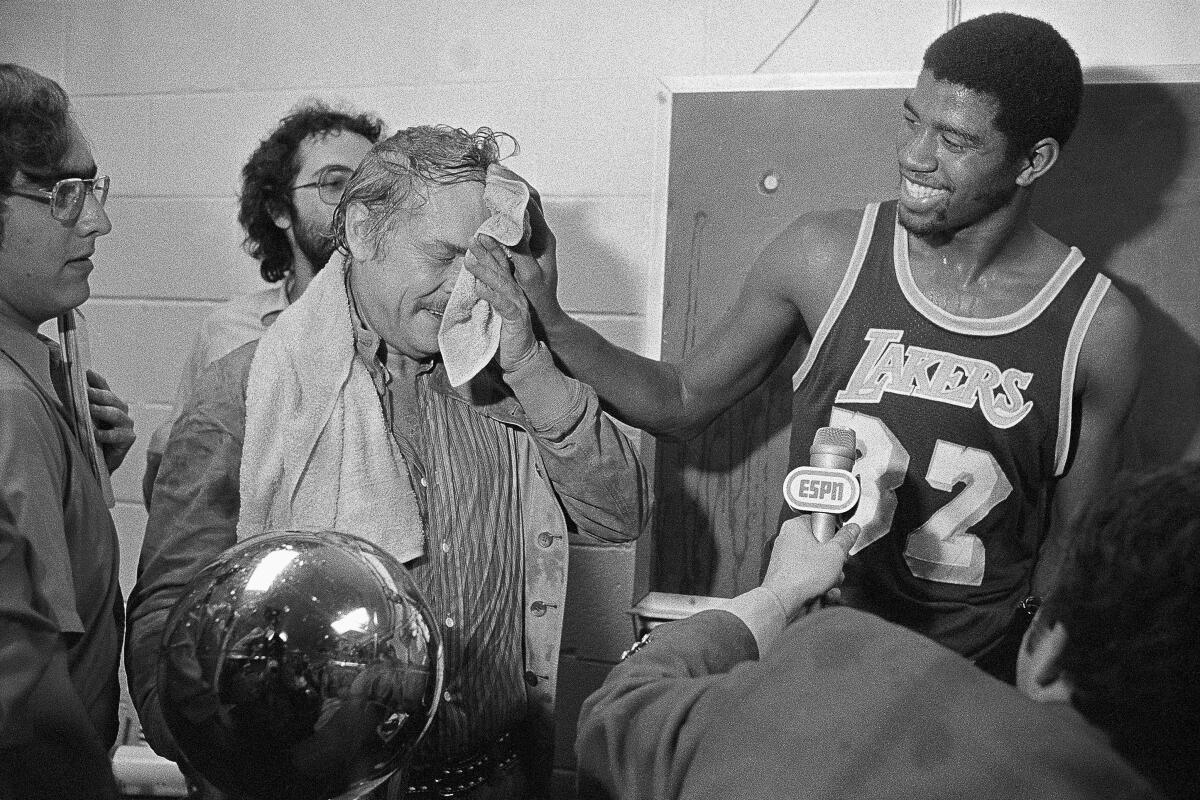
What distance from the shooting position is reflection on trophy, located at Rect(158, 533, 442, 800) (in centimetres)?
102

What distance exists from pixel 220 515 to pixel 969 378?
1.18 metres

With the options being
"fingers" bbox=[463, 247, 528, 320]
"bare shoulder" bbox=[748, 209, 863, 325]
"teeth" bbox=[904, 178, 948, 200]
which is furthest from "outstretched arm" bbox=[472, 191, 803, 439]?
"fingers" bbox=[463, 247, 528, 320]

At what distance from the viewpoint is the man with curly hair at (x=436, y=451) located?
4.93 ft

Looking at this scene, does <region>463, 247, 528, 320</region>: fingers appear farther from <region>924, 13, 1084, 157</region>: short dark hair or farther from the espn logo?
<region>924, 13, 1084, 157</region>: short dark hair

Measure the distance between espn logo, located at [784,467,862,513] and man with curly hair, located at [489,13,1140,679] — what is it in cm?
58

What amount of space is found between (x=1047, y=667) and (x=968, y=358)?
3.64 feet

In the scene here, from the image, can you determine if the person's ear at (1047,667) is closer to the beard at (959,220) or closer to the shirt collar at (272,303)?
the beard at (959,220)

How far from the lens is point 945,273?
1986mm

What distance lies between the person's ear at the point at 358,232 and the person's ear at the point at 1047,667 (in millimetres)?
993

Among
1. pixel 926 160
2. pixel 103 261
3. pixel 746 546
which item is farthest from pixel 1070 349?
pixel 103 261

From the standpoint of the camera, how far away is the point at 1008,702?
2.72 ft

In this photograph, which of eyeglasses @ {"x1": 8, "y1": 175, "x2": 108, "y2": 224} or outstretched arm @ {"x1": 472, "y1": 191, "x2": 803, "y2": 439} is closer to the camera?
eyeglasses @ {"x1": 8, "y1": 175, "x2": 108, "y2": 224}

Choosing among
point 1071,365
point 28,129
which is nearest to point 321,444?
point 28,129

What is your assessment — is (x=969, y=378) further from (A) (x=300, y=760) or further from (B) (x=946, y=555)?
(A) (x=300, y=760)
